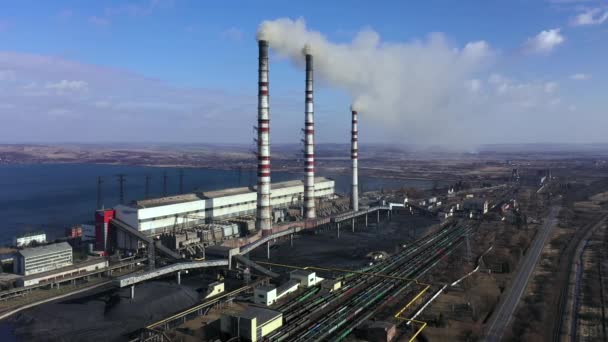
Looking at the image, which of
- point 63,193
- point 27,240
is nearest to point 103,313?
point 27,240

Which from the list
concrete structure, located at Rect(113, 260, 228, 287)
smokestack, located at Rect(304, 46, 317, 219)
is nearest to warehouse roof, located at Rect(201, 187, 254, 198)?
smokestack, located at Rect(304, 46, 317, 219)

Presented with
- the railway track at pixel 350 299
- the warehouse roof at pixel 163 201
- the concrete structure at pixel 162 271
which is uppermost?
the warehouse roof at pixel 163 201

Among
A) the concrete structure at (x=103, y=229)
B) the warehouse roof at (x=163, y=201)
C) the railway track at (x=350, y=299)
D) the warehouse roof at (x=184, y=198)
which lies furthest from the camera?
the warehouse roof at (x=184, y=198)

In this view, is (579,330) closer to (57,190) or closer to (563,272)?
(563,272)

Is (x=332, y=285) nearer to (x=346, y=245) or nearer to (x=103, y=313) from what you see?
(x=103, y=313)

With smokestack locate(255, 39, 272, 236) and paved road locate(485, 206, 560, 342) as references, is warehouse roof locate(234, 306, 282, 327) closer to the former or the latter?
paved road locate(485, 206, 560, 342)

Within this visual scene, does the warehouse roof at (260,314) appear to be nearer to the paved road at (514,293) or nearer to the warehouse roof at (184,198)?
the paved road at (514,293)

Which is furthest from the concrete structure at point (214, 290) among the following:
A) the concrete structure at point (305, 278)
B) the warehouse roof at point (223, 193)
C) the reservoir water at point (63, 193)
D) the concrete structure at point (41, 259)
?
the reservoir water at point (63, 193)
